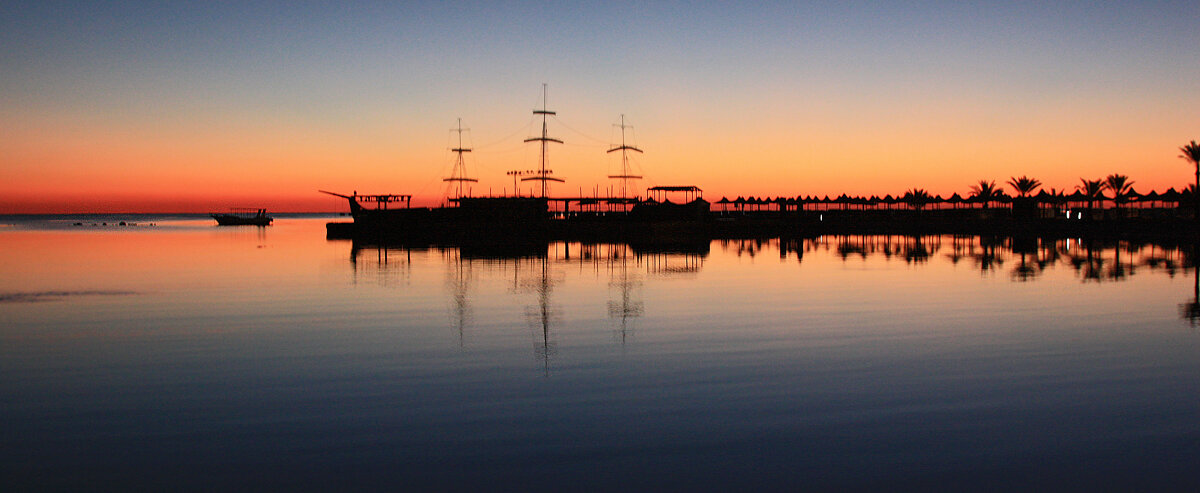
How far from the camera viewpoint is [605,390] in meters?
8.79

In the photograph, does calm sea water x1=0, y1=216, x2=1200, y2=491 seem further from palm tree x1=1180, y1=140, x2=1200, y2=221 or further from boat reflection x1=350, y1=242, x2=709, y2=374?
palm tree x1=1180, y1=140, x2=1200, y2=221

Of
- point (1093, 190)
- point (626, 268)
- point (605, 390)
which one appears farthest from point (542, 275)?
point (1093, 190)

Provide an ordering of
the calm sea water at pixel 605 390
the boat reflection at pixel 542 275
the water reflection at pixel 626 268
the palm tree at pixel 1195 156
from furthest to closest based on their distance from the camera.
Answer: the palm tree at pixel 1195 156
the water reflection at pixel 626 268
the boat reflection at pixel 542 275
the calm sea water at pixel 605 390

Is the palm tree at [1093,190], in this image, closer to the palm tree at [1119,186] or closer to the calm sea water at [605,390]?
the palm tree at [1119,186]

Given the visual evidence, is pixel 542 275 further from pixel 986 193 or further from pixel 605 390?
pixel 986 193

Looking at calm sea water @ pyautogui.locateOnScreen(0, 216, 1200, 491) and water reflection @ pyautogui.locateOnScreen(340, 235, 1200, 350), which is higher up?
water reflection @ pyautogui.locateOnScreen(340, 235, 1200, 350)

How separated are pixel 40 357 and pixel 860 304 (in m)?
15.1

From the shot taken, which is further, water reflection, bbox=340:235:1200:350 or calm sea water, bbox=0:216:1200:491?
water reflection, bbox=340:235:1200:350

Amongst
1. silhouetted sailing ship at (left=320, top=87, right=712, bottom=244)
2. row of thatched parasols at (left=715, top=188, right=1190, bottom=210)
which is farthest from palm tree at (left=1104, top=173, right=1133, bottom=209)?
silhouetted sailing ship at (left=320, top=87, right=712, bottom=244)

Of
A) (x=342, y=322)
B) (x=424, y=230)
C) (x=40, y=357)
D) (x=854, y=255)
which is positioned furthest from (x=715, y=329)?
(x=424, y=230)

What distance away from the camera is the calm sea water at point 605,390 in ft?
20.1

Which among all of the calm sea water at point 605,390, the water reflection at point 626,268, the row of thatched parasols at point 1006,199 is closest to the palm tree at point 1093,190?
the row of thatched parasols at point 1006,199

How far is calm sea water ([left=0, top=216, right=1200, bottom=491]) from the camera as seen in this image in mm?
6125

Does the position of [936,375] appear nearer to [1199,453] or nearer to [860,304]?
[1199,453]
